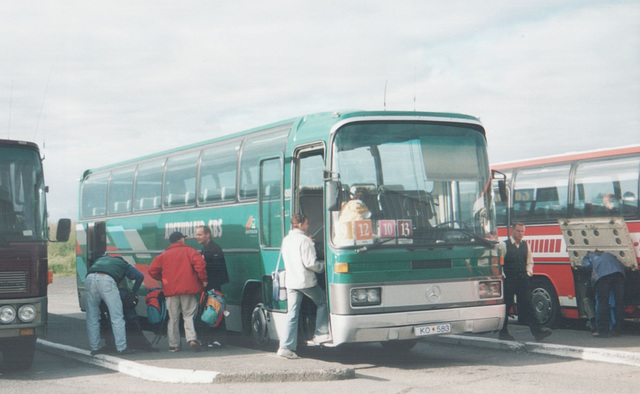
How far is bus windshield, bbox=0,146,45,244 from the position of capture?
438 inches

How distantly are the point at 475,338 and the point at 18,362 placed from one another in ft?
23.0

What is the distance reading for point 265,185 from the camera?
13.1m

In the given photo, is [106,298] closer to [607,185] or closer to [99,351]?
[99,351]

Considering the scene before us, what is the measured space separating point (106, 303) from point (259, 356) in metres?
2.49

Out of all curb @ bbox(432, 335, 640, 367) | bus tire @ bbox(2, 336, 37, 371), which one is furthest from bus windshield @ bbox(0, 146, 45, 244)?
curb @ bbox(432, 335, 640, 367)

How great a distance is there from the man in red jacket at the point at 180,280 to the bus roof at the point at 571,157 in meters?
7.36

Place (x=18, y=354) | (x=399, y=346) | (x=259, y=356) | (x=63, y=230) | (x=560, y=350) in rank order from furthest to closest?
1. (x=399, y=346)
2. (x=560, y=350)
3. (x=63, y=230)
4. (x=259, y=356)
5. (x=18, y=354)

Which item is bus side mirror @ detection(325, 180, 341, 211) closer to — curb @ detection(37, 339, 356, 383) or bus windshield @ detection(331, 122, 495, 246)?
bus windshield @ detection(331, 122, 495, 246)

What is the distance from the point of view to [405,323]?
1086 cm

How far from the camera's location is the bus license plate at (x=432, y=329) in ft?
35.8

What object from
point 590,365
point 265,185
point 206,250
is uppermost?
point 265,185

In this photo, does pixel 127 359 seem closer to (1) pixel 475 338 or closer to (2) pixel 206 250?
(2) pixel 206 250

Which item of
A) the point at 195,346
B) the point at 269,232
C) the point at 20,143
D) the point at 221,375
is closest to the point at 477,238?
the point at 269,232

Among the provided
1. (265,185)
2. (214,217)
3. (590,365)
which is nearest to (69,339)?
(214,217)
